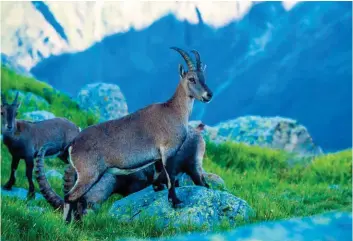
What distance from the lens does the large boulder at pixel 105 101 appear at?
686 inches

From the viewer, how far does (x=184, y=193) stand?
26.6 feet

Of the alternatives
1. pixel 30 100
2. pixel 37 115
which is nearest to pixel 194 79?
pixel 37 115

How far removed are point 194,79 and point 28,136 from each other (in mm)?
4203

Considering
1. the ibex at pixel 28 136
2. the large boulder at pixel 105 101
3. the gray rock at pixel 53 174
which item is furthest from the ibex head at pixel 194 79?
the large boulder at pixel 105 101

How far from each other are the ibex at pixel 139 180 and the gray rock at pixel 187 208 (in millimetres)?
432

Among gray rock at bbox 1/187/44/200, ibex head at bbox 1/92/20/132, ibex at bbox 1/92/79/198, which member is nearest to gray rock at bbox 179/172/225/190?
ibex at bbox 1/92/79/198

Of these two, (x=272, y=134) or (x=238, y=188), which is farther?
(x=272, y=134)

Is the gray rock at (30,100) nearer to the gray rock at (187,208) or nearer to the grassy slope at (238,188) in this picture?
the grassy slope at (238,188)

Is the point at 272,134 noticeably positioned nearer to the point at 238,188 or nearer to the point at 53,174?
the point at 238,188

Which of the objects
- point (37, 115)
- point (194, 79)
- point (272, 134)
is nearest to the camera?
point (194, 79)

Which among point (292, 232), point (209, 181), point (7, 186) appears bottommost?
point (292, 232)

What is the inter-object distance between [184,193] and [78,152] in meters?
1.56

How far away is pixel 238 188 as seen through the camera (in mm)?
11148

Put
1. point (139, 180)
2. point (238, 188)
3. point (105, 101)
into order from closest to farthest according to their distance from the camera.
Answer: point (139, 180) < point (238, 188) < point (105, 101)
